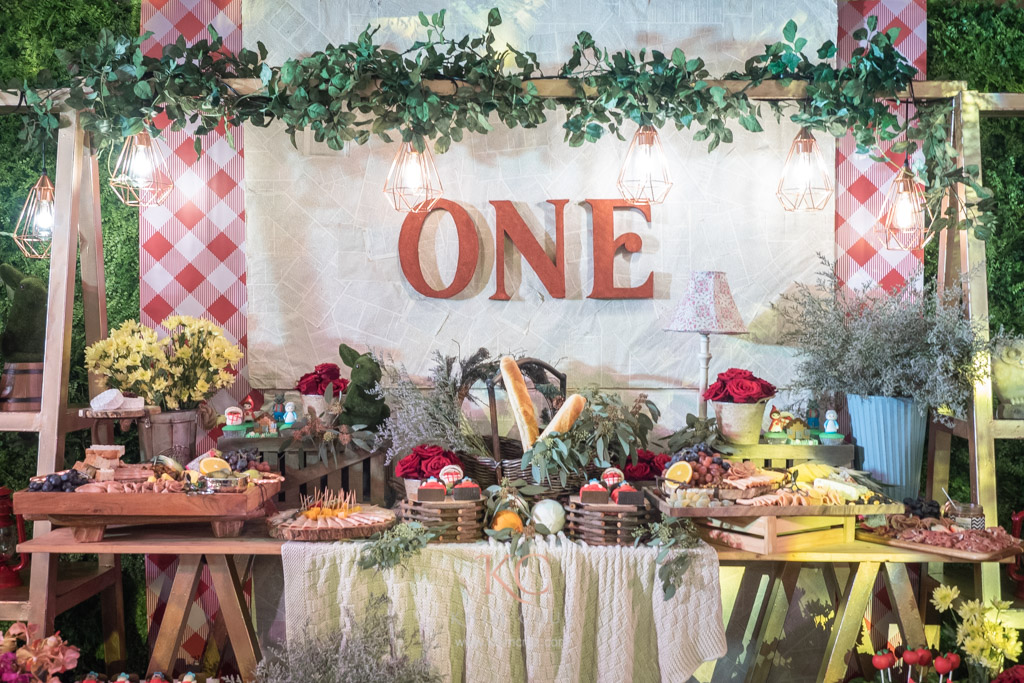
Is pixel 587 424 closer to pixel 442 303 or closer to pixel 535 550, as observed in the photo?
pixel 535 550

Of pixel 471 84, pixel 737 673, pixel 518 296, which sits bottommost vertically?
pixel 737 673

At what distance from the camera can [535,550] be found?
297cm

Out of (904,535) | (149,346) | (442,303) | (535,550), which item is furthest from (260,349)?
(904,535)

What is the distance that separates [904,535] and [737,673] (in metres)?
1.02

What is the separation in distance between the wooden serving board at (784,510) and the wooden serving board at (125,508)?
1.50 metres

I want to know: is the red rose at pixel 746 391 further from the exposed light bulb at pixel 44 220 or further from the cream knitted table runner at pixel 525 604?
the exposed light bulb at pixel 44 220

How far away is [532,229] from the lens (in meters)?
3.95

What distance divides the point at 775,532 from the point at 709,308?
40.4 inches

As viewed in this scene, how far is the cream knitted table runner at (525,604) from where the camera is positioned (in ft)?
9.68

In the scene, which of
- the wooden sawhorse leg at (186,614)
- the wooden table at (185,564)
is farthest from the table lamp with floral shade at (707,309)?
the wooden sawhorse leg at (186,614)

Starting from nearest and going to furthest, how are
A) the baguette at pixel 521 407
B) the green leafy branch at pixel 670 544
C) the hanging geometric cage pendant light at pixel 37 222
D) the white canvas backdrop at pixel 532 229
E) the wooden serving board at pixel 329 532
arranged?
the green leafy branch at pixel 670 544 → the wooden serving board at pixel 329 532 → the baguette at pixel 521 407 → the hanging geometric cage pendant light at pixel 37 222 → the white canvas backdrop at pixel 532 229

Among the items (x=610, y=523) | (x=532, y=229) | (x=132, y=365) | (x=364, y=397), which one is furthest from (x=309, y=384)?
(x=610, y=523)

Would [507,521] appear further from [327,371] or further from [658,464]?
[327,371]

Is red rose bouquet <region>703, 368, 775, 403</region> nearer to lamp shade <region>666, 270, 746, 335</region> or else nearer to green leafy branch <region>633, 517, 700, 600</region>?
lamp shade <region>666, 270, 746, 335</region>
